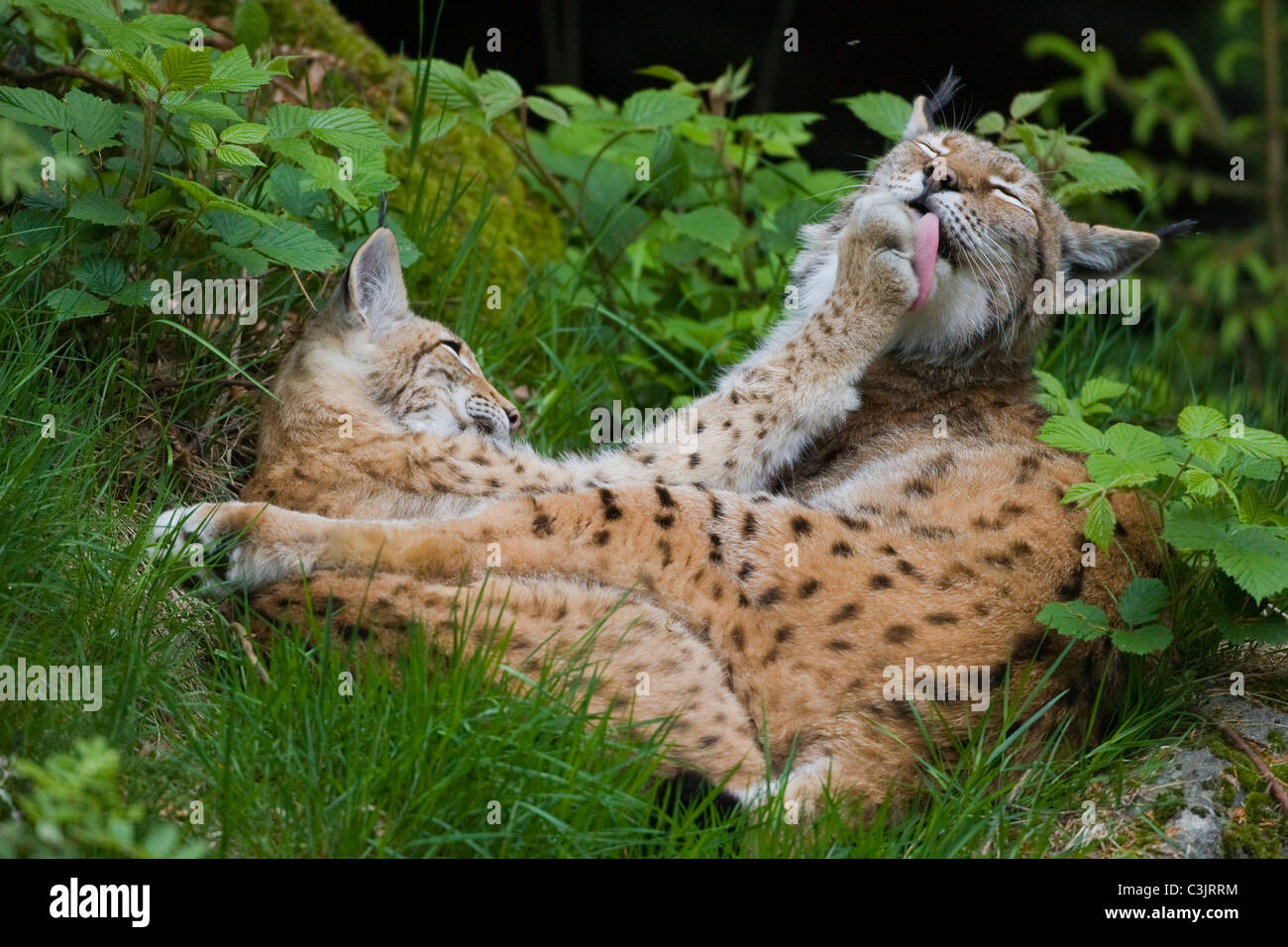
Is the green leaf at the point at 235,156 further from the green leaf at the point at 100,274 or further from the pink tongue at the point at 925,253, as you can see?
the pink tongue at the point at 925,253

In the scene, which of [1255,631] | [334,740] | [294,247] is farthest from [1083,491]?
[294,247]

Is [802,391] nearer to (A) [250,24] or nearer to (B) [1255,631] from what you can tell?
(B) [1255,631]

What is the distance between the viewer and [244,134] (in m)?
3.95

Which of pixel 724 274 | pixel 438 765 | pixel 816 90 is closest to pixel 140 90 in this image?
pixel 438 765

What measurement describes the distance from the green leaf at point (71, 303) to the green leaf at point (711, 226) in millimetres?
2329

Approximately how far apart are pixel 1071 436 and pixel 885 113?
2168 millimetres

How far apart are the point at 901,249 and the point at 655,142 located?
1622mm

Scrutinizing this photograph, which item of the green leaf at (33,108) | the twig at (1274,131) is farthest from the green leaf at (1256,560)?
the twig at (1274,131)

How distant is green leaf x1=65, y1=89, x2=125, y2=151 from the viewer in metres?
4.02

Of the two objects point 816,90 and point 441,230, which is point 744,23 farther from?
point 441,230

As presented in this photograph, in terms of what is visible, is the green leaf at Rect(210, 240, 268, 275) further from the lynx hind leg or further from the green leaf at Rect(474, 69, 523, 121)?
the green leaf at Rect(474, 69, 523, 121)

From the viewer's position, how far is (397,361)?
15.0 ft

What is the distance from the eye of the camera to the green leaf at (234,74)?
383 cm

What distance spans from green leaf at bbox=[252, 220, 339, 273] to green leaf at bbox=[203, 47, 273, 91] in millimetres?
425
